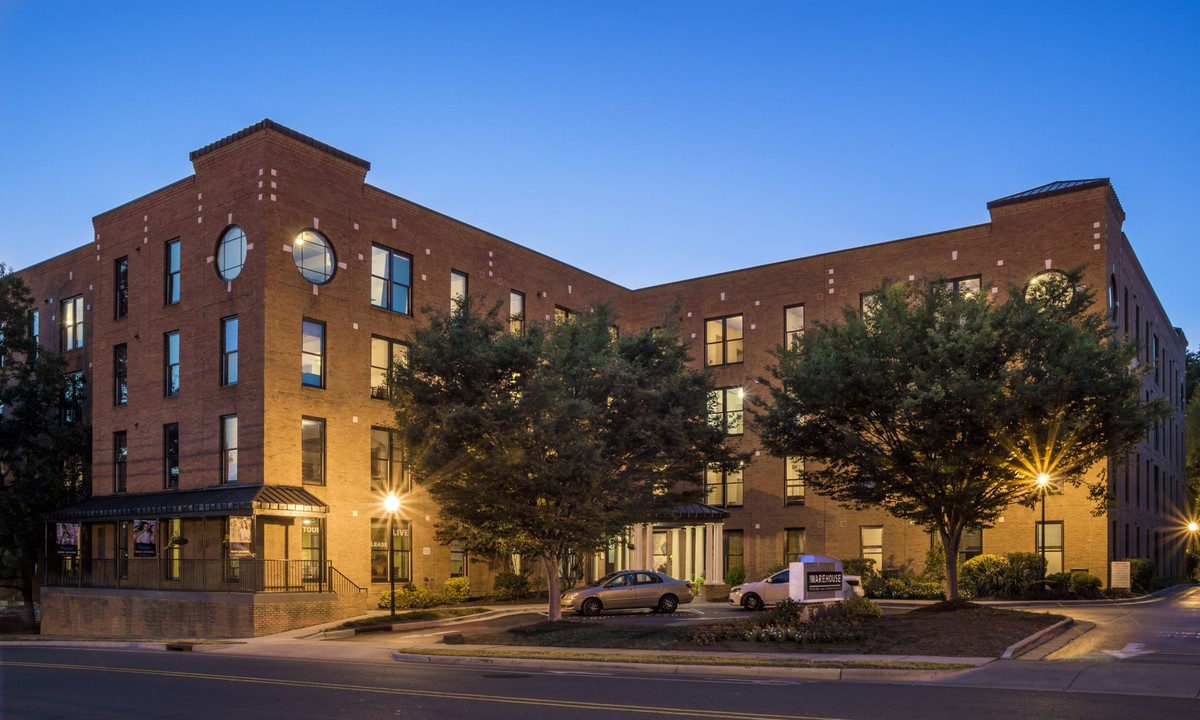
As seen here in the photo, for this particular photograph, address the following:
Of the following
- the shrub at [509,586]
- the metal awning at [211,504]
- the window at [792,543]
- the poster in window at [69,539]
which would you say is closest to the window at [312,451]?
the metal awning at [211,504]

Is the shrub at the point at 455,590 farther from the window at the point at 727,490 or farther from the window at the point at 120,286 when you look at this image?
the window at the point at 120,286

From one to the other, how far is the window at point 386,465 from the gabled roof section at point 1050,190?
24.5 meters

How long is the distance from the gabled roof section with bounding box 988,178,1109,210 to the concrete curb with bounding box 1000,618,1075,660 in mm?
20062

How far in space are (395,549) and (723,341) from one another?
60.7 ft

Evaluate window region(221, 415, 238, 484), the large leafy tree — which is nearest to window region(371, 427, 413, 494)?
window region(221, 415, 238, 484)

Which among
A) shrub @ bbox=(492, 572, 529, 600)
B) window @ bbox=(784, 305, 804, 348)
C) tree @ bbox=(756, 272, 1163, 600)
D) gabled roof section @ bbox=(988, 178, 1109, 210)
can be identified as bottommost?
shrub @ bbox=(492, 572, 529, 600)

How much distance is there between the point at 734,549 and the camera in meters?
48.4

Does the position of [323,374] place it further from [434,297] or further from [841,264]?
[841,264]

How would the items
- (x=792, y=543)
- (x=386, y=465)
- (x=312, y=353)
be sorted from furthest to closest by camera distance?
(x=792, y=543), (x=386, y=465), (x=312, y=353)

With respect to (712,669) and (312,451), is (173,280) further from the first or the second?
(712,669)

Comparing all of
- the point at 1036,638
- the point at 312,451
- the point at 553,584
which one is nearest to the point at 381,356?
the point at 312,451

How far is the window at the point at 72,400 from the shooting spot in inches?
1731

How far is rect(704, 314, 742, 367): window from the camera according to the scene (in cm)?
4956

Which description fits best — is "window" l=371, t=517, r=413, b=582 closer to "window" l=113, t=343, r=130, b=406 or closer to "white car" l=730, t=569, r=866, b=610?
"window" l=113, t=343, r=130, b=406
